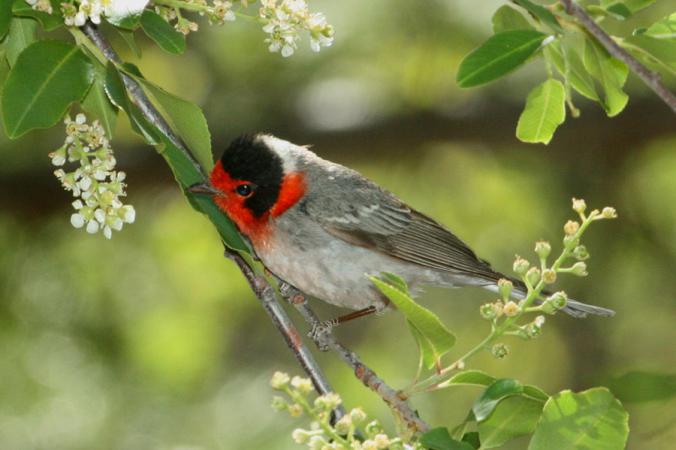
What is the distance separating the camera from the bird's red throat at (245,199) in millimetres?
4227

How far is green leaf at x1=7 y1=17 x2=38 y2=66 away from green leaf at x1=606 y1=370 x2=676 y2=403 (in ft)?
6.14

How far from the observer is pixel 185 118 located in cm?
316

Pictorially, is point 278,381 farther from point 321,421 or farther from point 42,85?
point 42,85

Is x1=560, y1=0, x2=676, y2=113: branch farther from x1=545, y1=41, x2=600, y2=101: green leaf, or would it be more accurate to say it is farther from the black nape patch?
the black nape patch

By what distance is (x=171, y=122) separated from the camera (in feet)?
Answer: 10.9

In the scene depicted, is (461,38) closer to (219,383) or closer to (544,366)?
(544,366)

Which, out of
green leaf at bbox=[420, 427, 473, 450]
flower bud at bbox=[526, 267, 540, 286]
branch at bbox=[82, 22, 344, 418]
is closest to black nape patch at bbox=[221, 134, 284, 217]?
branch at bbox=[82, 22, 344, 418]

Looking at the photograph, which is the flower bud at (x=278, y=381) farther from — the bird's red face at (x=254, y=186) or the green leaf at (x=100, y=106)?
the bird's red face at (x=254, y=186)

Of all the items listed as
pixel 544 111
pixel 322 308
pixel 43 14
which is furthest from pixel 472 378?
pixel 322 308

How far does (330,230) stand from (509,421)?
6.34ft

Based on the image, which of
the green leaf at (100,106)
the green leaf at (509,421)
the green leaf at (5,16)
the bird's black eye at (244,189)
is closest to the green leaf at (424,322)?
the green leaf at (509,421)

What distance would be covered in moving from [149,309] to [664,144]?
3.43m

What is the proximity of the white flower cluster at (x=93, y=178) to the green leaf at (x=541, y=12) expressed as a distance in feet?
3.86

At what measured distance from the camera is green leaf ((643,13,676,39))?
2.74m
